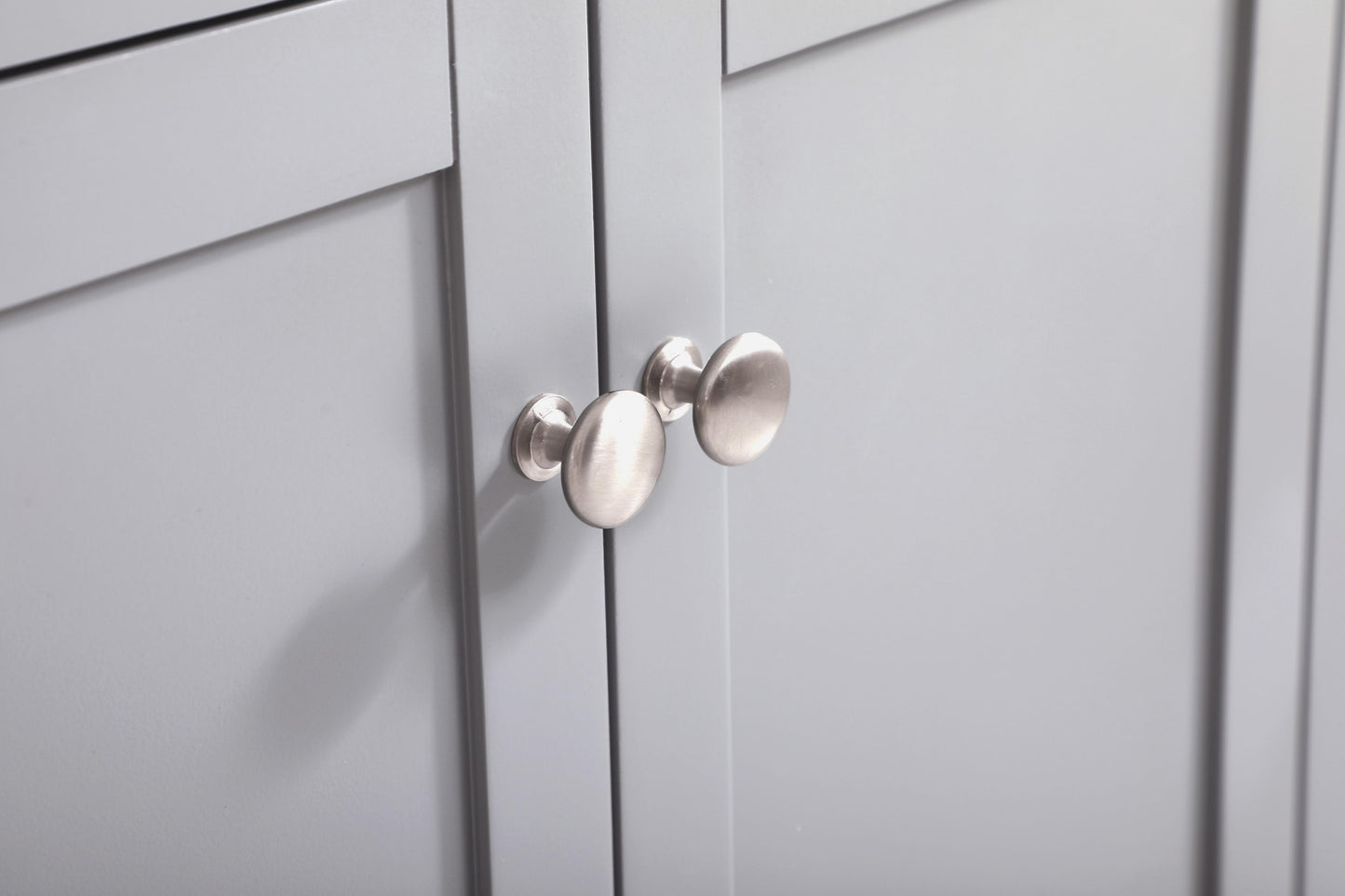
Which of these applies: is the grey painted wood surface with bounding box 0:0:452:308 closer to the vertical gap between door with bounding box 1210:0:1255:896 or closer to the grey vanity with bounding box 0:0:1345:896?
the grey vanity with bounding box 0:0:1345:896

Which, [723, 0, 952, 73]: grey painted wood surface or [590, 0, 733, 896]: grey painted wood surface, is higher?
[723, 0, 952, 73]: grey painted wood surface

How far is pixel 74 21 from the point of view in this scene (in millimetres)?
299

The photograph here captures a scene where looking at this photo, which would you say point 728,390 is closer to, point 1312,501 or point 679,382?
point 679,382

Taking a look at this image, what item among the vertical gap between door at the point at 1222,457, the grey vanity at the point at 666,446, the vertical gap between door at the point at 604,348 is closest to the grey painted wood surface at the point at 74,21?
the grey vanity at the point at 666,446

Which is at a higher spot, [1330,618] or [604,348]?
[604,348]

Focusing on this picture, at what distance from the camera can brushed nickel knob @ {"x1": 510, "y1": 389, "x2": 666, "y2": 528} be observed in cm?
39

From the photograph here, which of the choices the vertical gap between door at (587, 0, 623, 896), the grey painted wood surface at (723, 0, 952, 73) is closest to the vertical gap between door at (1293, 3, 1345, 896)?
the grey painted wood surface at (723, 0, 952, 73)

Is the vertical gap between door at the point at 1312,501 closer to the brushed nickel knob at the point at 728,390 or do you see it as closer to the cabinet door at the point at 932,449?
the cabinet door at the point at 932,449

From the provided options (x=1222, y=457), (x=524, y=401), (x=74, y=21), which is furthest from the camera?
(x=1222, y=457)

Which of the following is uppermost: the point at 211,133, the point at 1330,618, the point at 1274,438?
the point at 211,133

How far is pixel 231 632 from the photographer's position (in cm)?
37

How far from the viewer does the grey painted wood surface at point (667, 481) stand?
42 centimetres

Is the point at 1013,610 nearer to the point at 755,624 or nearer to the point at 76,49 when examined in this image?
the point at 755,624

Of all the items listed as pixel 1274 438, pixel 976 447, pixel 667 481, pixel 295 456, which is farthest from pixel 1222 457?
pixel 295 456
